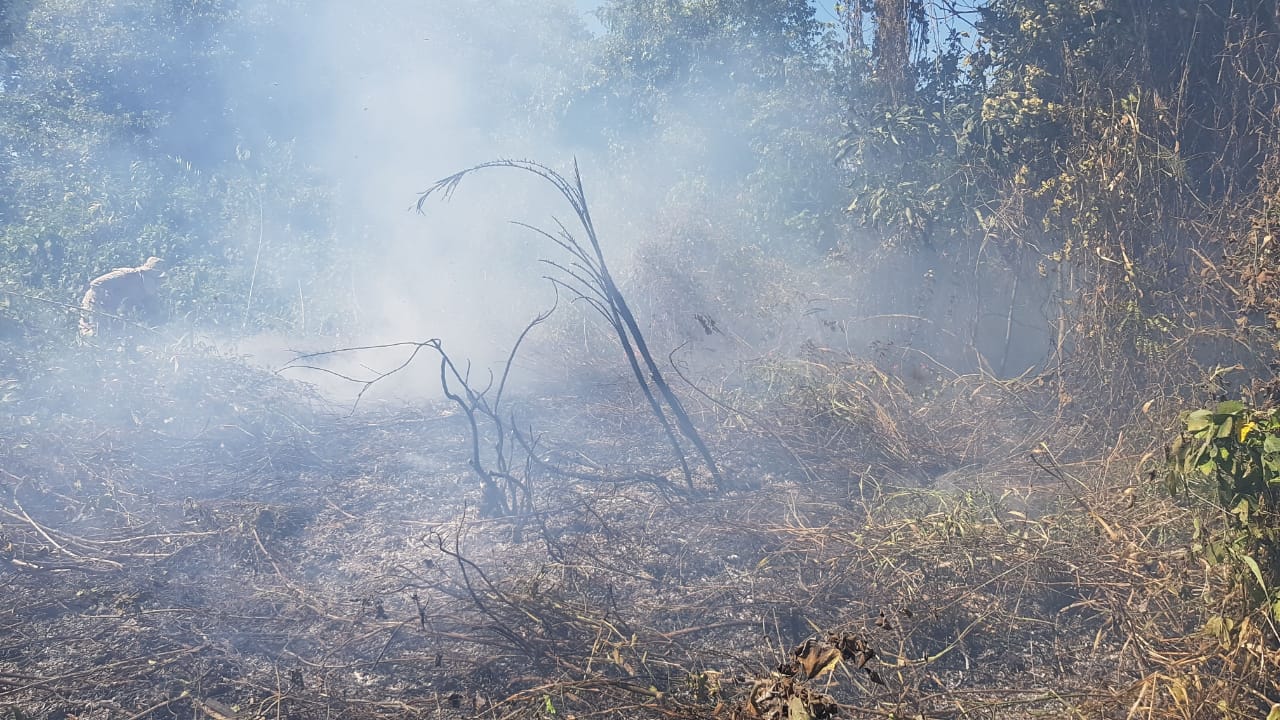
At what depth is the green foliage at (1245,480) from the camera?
2.78 meters

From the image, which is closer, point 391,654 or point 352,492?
point 391,654

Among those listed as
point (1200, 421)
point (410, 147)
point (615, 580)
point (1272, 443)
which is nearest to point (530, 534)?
point (615, 580)

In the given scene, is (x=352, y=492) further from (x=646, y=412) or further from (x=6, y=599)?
(x=646, y=412)

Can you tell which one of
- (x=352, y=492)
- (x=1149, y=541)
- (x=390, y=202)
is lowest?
(x=1149, y=541)

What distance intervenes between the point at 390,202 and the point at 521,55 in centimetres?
714

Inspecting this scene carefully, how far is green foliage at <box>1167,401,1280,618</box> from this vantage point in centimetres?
278

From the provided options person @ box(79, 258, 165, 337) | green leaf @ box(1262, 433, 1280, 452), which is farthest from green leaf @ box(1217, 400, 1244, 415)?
person @ box(79, 258, 165, 337)

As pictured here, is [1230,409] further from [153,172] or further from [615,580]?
[153,172]

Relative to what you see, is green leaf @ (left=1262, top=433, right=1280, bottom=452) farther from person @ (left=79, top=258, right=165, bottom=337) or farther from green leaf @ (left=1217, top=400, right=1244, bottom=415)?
person @ (left=79, top=258, right=165, bottom=337)

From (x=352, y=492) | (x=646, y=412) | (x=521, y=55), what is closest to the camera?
(x=352, y=492)

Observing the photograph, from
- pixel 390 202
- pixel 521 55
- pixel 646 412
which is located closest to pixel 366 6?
pixel 521 55

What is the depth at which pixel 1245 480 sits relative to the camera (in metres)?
2.83

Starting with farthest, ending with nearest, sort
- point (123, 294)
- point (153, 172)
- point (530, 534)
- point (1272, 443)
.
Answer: point (153, 172), point (123, 294), point (530, 534), point (1272, 443)

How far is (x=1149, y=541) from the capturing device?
403 centimetres
